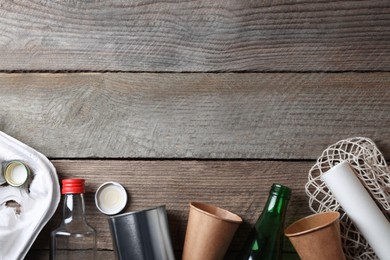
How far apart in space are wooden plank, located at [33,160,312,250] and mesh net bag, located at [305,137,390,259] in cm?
2

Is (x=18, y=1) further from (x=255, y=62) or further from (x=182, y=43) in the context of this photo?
(x=255, y=62)

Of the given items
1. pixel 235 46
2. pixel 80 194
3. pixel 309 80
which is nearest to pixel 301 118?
pixel 309 80

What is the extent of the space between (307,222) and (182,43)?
40 cm

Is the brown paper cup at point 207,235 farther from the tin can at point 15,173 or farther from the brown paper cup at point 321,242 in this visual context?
the tin can at point 15,173

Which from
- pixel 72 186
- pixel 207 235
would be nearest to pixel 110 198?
pixel 72 186

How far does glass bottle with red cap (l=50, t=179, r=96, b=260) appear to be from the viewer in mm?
923

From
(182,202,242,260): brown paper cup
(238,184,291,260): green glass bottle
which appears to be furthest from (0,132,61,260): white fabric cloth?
(238,184,291,260): green glass bottle

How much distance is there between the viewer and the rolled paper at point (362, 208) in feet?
2.71

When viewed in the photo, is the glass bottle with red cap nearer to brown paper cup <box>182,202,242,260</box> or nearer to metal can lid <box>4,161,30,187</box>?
metal can lid <box>4,161,30,187</box>

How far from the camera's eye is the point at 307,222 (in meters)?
0.87

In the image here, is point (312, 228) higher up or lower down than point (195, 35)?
lower down

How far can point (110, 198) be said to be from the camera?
946 millimetres

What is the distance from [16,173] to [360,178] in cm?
63

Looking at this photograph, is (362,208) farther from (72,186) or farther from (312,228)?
(72,186)
